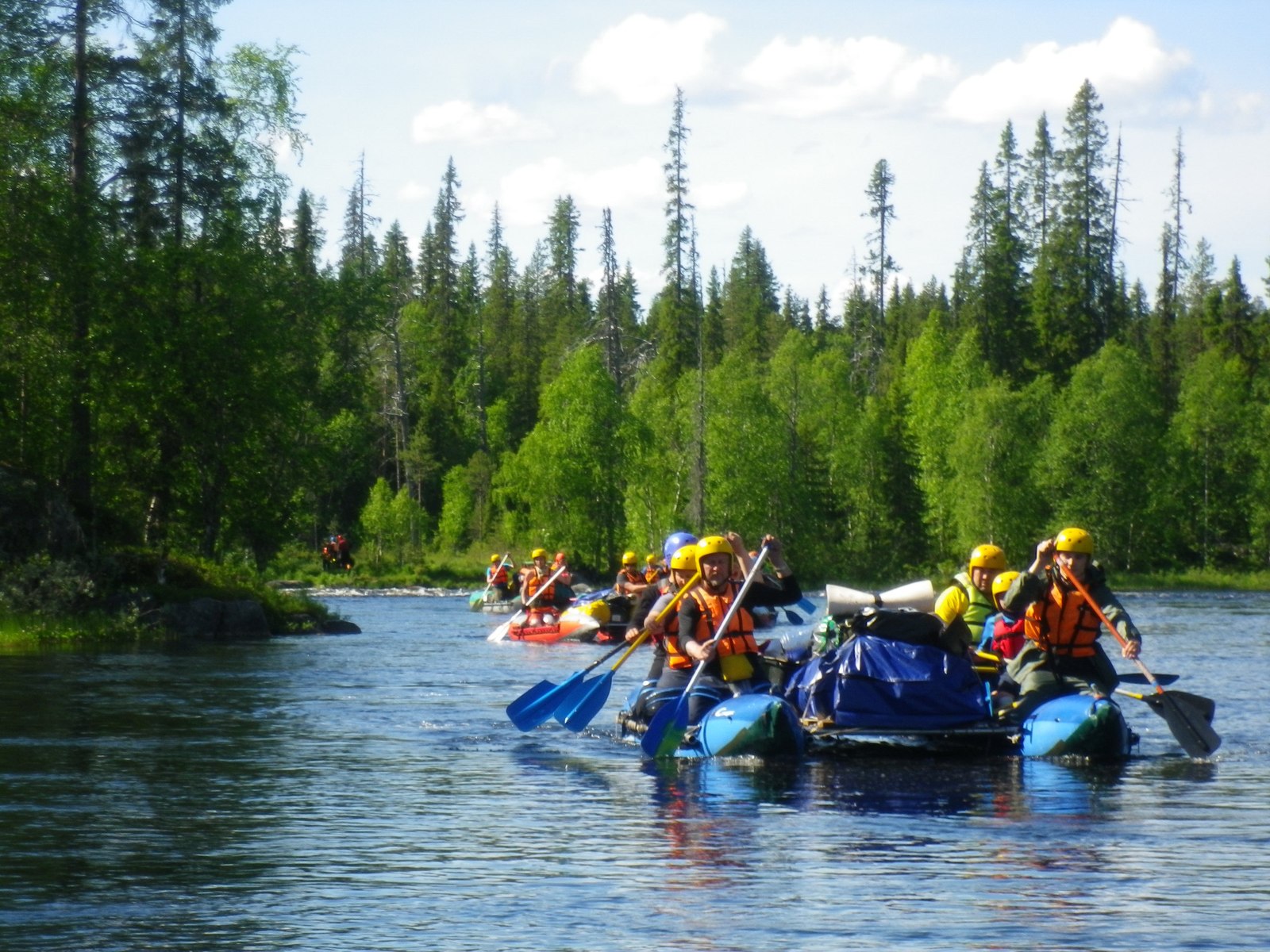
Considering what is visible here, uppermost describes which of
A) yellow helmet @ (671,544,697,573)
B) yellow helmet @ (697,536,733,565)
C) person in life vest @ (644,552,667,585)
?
yellow helmet @ (697,536,733,565)

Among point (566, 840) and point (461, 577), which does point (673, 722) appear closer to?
point (566, 840)

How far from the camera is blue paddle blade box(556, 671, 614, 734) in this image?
14.6m

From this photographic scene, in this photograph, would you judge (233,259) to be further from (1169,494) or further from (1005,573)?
(1169,494)

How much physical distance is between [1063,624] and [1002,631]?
2.40ft

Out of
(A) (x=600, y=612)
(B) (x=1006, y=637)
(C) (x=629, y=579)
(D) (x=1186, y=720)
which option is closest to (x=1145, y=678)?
(D) (x=1186, y=720)

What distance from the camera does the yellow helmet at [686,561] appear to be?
44.0 feet

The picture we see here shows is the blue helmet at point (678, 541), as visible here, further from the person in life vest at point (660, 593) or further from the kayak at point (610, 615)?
the kayak at point (610, 615)

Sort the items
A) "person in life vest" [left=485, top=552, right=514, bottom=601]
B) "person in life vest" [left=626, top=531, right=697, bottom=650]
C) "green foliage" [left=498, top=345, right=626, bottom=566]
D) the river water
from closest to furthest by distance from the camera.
Answer: the river water → "person in life vest" [left=626, top=531, right=697, bottom=650] → "person in life vest" [left=485, top=552, right=514, bottom=601] → "green foliage" [left=498, top=345, right=626, bottom=566]

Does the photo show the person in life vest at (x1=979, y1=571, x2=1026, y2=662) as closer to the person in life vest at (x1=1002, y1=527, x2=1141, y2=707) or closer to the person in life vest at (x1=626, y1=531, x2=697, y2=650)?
the person in life vest at (x1=1002, y1=527, x2=1141, y2=707)

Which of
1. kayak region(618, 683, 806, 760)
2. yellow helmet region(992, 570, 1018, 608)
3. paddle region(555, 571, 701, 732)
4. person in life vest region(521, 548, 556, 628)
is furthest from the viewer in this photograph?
person in life vest region(521, 548, 556, 628)

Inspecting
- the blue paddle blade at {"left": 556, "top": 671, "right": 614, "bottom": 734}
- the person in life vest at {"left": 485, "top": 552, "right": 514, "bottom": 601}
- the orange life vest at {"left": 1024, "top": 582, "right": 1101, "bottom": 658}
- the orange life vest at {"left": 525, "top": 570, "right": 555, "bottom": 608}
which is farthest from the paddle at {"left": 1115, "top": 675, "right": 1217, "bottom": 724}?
the person in life vest at {"left": 485, "top": 552, "right": 514, "bottom": 601}

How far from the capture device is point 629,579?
3066cm

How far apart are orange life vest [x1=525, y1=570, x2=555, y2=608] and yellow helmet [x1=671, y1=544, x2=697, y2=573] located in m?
19.2

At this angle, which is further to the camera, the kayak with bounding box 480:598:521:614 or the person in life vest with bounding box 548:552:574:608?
the kayak with bounding box 480:598:521:614
